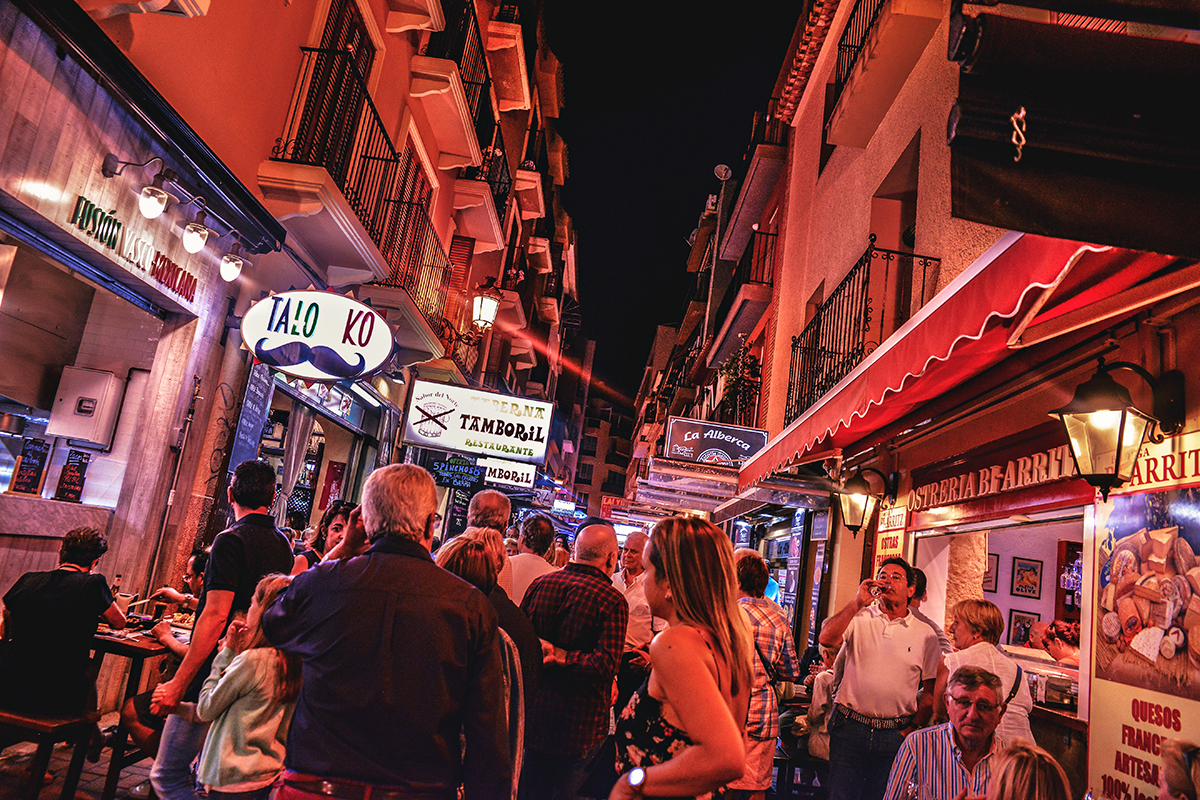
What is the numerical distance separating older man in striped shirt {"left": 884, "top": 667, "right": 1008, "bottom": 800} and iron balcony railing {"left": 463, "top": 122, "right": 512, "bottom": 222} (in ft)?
46.7

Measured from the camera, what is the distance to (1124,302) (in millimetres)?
4223

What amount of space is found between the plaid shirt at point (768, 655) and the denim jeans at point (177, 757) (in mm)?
3061

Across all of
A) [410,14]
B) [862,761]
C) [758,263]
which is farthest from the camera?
[758,263]

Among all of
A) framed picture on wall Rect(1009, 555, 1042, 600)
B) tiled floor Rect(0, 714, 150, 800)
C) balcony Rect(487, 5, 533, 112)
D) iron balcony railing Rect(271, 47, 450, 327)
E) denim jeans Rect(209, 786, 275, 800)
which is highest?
balcony Rect(487, 5, 533, 112)

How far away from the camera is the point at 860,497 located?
945 cm

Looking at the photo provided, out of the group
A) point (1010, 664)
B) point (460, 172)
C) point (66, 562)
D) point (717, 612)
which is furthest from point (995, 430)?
point (460, 172)

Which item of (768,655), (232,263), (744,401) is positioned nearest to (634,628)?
(768,655)

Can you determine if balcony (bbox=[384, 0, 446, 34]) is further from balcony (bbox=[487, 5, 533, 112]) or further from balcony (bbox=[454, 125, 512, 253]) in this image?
balcony (bbox=[487, 5, 533, 112])

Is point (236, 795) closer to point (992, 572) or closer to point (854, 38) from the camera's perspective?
point (992, 572)

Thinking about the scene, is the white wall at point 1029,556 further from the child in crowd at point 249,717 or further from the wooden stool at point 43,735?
the wooden stool at point 43,735

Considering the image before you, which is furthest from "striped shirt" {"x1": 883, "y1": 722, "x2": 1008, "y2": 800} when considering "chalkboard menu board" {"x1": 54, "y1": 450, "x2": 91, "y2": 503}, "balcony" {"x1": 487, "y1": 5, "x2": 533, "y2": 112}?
"balcony" {"x1": 487, "y1": 5, "x2": 533, "y2": 112}

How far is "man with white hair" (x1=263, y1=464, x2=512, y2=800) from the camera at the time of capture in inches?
103

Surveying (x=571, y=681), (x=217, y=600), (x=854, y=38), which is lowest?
(x=571, y=681)

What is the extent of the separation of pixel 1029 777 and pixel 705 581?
4.88ft
